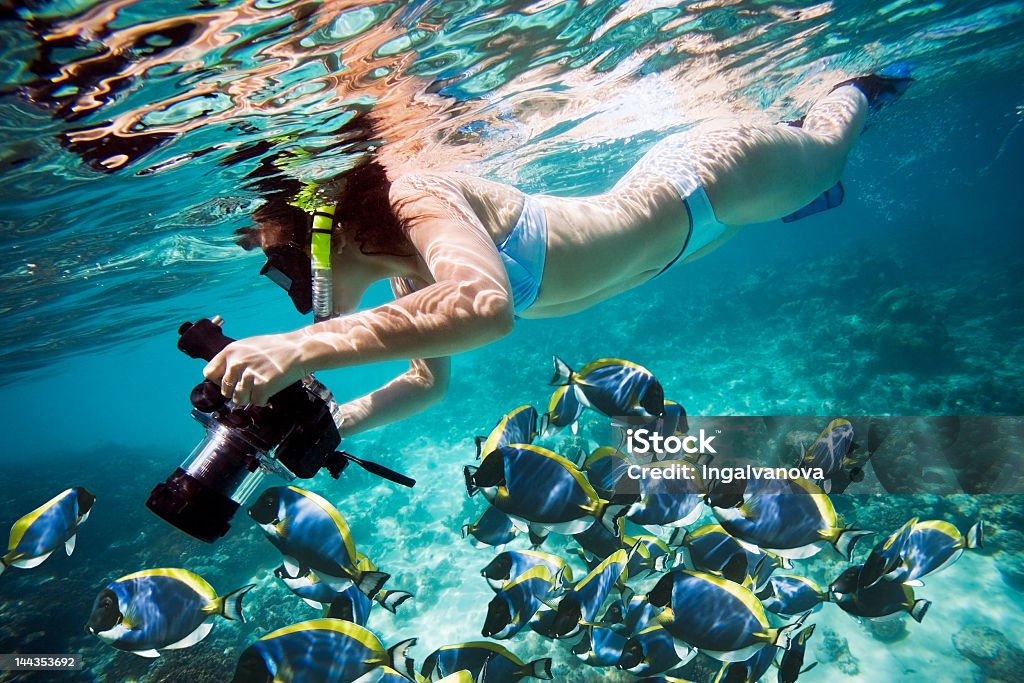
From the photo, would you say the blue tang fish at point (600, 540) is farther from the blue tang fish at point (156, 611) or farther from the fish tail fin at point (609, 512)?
the blue tang fish at point (156, 611)

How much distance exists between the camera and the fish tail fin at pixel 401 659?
2955mm

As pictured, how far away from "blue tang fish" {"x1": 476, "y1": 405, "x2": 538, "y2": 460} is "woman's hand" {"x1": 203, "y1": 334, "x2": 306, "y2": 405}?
6.53ft

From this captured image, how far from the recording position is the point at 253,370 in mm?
1340

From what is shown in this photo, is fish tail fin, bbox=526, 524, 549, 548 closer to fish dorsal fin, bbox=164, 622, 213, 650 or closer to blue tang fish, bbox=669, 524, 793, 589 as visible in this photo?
blue tang fish, bbox=669, 524, 793, 589

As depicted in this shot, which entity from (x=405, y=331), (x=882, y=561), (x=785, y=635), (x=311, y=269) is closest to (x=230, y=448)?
(x=405, y=331)

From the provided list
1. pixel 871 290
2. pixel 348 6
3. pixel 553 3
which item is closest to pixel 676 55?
pixel 553 3

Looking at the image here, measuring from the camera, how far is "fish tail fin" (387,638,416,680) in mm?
2955

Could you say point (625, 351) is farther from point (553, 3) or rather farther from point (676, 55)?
point (553, 3)

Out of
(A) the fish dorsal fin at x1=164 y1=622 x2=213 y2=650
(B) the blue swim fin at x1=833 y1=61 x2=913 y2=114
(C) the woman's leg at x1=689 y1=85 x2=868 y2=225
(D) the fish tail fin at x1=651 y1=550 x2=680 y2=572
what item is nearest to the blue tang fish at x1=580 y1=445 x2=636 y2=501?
(D) the fish tail fin at x1=651 y1=550 x2=680 y2=572

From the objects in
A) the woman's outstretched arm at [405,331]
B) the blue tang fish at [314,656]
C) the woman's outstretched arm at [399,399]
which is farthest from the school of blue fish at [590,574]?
the woman's outstretched arm at [405,331]

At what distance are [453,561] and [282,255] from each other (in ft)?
27.8

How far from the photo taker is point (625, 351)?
2053cm

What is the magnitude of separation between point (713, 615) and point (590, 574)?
88 cm

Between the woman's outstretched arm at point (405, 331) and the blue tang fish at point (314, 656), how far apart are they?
2253mm
